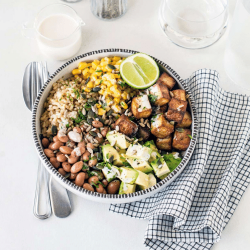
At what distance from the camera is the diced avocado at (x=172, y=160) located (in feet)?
5.20

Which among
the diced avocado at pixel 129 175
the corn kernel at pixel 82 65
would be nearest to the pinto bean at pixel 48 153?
the diced avocado at pixel 129 175

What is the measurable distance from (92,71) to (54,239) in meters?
0.79

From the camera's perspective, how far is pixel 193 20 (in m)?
2.02

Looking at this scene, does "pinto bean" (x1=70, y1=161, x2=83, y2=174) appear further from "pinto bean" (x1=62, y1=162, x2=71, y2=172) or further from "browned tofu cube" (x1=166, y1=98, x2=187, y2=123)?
"browned tofu cube" (x1=166, y1=98, x2=187, y2=123)

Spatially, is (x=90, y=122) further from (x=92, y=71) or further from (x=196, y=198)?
(x=196, y=198)

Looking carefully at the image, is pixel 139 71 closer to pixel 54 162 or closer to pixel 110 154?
pixel 110 154

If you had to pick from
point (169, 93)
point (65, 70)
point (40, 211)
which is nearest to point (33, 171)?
point (40, 211)

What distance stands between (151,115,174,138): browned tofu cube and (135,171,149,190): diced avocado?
20cm

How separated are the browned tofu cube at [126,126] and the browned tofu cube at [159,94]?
5.9 inches

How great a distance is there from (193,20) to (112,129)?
818 millimetres

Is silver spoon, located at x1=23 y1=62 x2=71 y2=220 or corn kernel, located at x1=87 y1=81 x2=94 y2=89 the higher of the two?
corn kernel, located at x1=87 y1=81 x2=94 y2=89

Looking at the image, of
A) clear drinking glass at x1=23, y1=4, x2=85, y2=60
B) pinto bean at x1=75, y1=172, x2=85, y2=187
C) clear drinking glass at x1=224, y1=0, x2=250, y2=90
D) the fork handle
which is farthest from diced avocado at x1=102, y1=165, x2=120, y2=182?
clear drinking glass at x1=224, y1=0, x2=250, y2=90

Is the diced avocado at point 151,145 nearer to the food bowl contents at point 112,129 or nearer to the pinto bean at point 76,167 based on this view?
the food bowl contents at point 112,129

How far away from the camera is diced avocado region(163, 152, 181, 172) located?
158 cm
